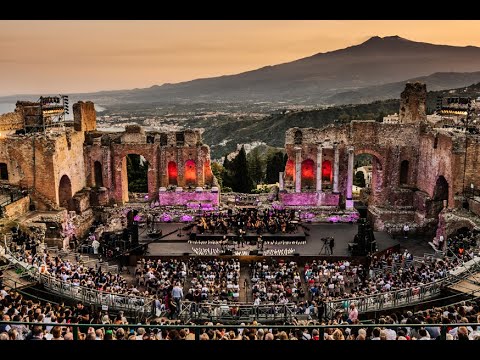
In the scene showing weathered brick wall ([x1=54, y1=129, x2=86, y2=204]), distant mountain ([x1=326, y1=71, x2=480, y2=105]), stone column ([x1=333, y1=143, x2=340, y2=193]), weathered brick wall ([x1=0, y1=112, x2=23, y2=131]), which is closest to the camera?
weathered brick wall ([x1=54, y1=129, x2=86, y2=204])

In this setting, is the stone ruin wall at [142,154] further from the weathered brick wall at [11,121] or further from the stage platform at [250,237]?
the stage platform at [250,237]

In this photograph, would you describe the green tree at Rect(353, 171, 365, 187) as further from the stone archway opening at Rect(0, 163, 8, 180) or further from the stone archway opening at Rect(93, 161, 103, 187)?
the stone archway opening at Rect(0, 163, 8, 180)

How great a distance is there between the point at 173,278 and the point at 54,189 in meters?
11.9

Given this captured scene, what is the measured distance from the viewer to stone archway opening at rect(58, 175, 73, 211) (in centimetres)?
3378

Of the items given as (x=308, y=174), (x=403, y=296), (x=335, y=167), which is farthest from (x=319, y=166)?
(x=403, y=296)

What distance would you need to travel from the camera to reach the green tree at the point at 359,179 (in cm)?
5766

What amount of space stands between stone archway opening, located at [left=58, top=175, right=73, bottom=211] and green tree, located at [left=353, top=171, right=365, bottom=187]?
112 ft

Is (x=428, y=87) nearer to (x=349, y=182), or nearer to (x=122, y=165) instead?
(x=349, y=182)

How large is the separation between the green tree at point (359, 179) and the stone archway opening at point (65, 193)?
34.2 m

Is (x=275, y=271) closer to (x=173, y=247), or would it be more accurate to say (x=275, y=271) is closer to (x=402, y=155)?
(x=173, y=247)

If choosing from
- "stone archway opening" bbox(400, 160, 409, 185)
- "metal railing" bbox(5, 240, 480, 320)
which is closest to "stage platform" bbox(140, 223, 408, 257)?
"stone archway opening" bbox(400, 160, 409, 185)

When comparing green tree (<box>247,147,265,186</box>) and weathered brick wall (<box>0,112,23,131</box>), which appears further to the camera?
green tree (<box>247,147,265,186</box>)

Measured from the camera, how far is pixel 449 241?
1065 inches
